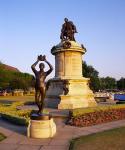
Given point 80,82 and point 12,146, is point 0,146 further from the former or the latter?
point 80,82

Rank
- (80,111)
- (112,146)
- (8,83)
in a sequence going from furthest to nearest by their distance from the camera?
(8,83) < (80,111) < (112,146)

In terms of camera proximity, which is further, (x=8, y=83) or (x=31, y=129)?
(x=8, y=83)

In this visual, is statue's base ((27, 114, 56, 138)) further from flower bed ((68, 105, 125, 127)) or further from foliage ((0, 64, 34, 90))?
foliage ((0, 64, 34, 90))

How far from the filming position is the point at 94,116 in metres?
18.2

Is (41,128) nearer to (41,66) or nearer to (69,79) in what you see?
(41,66)

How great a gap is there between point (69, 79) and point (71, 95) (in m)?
1.38

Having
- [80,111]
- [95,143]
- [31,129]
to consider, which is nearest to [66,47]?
[80,111]

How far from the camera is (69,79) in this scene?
84.7 feet

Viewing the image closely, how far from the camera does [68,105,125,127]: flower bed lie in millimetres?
17109

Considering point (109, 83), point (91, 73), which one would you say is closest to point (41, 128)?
point (91, 73)

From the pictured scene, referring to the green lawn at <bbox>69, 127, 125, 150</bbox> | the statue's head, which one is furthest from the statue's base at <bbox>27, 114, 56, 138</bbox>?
the statue's head

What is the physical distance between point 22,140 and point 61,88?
13.7 m

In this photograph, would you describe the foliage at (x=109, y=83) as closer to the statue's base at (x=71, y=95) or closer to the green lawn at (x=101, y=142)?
the statue's base at (x=71, y=95)

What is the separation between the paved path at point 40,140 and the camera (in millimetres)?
11336
